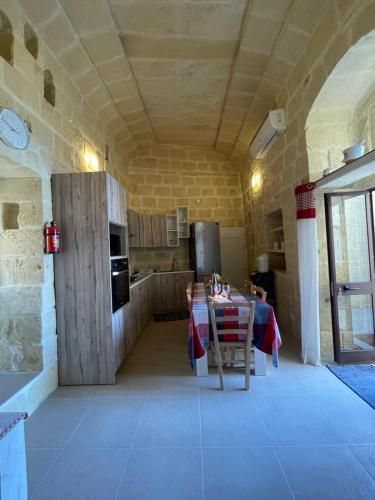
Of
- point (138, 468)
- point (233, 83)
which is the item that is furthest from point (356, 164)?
point (138, 468)

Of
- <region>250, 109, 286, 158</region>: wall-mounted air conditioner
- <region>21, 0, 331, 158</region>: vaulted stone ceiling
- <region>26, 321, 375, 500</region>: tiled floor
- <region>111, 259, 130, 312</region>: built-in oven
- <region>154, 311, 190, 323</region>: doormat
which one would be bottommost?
<region>26, 321, 375, 500</region>: tiled floor

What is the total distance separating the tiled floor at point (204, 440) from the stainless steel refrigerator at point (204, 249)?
3041 mm

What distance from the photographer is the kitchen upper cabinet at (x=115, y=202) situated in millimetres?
2771

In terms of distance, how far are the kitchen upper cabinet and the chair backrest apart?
1454 millimetres

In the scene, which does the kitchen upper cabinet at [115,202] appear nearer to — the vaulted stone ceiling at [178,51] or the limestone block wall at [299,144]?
the vaulted stone ceiling at [178,51]

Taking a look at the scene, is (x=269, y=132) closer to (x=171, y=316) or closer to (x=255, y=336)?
(x=255, y=336)

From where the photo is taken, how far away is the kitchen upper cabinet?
277cm

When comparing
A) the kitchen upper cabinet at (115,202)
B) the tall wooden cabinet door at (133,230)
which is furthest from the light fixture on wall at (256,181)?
the kitchen upper cabinet at (115,202)

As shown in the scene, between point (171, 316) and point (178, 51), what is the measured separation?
4168mm

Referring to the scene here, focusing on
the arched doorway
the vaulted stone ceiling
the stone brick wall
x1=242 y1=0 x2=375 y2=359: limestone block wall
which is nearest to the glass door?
the arched doorway

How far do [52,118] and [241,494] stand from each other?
337 cm

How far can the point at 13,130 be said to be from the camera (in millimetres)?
2012

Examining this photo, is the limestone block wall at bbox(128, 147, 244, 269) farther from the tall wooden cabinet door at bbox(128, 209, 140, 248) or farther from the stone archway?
the stone archway

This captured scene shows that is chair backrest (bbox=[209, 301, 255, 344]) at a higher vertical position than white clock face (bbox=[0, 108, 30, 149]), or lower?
lower
